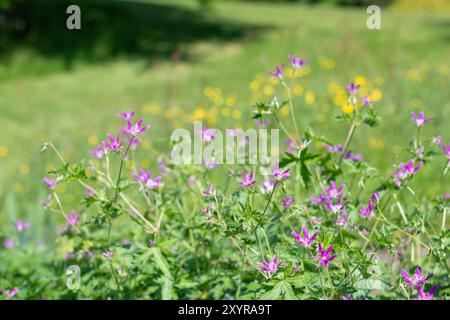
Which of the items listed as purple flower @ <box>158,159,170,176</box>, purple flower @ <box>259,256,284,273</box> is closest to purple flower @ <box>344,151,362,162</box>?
purple flower @ <box>158,159,170,176</box>

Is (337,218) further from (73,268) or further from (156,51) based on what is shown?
(156,51)

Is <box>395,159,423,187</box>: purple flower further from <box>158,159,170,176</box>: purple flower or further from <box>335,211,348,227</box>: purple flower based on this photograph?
<box>158,159,170,176</box>: purple flower

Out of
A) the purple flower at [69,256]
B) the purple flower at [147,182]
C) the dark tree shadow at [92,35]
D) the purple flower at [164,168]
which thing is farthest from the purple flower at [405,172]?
the dark tree shadow at [92,35]

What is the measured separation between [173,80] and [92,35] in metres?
4.65

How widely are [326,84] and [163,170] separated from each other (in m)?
5.00

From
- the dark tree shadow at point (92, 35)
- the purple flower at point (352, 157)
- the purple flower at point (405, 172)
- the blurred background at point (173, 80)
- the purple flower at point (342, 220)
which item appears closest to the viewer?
the purple flower at point (342, 220)

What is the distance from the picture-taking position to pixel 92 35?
11039mm

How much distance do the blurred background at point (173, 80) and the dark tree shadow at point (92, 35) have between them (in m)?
0.03

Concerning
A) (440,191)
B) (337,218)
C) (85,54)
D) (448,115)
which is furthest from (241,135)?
(85,54)

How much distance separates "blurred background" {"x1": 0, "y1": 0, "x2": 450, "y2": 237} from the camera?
16.1 feet

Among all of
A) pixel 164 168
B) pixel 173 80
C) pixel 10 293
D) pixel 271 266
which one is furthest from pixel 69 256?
pixel 173 80

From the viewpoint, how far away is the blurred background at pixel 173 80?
16.1ft

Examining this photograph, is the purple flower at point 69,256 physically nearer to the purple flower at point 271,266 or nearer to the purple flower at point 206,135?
the purple flower at point 206,135

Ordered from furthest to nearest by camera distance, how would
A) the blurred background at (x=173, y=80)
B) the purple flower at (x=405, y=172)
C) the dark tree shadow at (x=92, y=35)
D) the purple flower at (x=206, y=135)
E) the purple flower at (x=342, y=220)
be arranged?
1. the dark tree shadow at (x=92, y=35)
2. the blurred background at (x=173, y=80)
3. the purple flower at (x=206, y=135)
4. the purple flower at (x=405, y=172)
5. the purple flower at (x=342, y=220)
